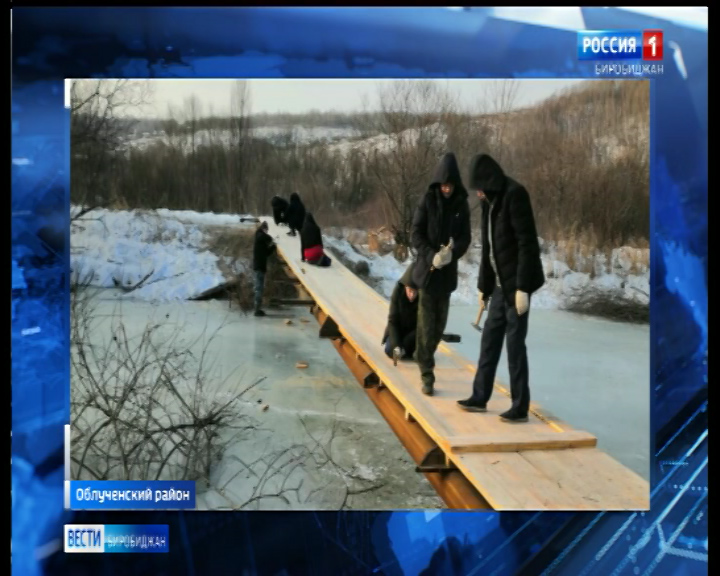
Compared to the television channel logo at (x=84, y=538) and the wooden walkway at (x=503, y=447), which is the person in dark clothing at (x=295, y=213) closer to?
the wooden walkway at (x=503, y=447)

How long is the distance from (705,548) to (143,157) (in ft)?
13.4

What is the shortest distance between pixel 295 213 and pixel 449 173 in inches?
37.4

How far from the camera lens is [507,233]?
216 inches

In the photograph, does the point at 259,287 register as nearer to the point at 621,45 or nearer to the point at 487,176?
the point at 487,176

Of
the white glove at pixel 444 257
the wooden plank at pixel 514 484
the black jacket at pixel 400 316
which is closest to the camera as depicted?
the wooden plank at pixel 514 484

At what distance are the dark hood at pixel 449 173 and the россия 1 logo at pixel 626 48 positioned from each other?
962 millimetres

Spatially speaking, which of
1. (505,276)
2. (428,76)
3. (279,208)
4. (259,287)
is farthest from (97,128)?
(505,276)

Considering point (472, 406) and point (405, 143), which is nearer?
point (472, 406)

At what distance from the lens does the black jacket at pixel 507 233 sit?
5.48 meters

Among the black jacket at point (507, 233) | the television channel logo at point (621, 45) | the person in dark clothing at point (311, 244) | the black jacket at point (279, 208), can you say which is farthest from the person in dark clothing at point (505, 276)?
the black jacket at point (279, 208)

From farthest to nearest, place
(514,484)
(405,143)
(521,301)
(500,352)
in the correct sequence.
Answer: (405,143), (500,352), (521,301), (514,484)

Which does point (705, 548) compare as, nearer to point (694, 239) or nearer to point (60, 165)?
point (694, 239)

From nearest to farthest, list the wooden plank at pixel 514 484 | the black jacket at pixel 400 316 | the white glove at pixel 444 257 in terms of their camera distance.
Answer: the wooden plank at pixel 514 484 → the white glove at pixel 444 257 → the black jacket at pixel 400 316

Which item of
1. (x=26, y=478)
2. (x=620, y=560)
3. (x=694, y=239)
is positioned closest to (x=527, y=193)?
(x=694, y=239)
